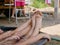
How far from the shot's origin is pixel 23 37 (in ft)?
7.59

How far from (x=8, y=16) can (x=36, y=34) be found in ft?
24.2

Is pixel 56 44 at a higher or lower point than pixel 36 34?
lower

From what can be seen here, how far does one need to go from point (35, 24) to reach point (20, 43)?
0.43m

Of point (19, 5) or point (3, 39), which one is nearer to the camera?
point (3, 39)

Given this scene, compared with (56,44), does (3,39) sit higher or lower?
higher

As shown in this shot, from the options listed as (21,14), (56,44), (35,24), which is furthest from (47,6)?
(35,24)

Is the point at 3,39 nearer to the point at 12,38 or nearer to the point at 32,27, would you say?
the point at 12,38

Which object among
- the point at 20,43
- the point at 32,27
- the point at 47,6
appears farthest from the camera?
the point at 47,6

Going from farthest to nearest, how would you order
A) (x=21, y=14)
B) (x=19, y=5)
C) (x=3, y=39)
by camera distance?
(x=21, y=14)
(x=19, y=5)
(x=3, y=39)

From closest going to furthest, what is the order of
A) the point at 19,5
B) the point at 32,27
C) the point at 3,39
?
the point at 3,39
the point at 32,27
the point at 19,5

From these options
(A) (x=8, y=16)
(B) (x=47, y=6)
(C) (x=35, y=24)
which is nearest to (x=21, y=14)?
(A) (x=8, y=16)

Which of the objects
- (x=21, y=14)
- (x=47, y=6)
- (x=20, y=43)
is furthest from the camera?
(x=47, y=6)

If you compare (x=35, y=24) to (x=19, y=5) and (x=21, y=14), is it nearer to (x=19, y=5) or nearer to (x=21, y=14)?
(x=19, y=5)

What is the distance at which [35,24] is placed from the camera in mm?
2424
